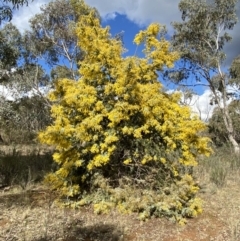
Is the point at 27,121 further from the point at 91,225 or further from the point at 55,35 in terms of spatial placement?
the point at 91,225

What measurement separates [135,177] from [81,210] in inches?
49.3

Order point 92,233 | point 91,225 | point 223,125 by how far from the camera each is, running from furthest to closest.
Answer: point 223,125 → point 91,225 → point 92,233

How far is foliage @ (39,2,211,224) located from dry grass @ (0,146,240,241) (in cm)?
28

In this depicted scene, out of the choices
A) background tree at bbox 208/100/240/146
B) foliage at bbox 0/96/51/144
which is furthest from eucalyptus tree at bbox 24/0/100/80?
background tree at bbox 208/100/240/146

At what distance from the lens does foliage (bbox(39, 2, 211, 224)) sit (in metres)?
5.87

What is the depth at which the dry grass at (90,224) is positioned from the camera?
4.75 meters

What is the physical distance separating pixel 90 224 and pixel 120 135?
1.70 metres

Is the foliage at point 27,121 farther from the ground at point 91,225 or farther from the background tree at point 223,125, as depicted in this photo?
the background tree at point 223,125

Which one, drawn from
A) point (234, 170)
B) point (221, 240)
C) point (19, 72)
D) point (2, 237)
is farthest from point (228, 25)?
point (2, 237)

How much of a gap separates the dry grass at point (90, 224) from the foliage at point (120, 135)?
28 centimetres

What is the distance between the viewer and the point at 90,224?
5.23m

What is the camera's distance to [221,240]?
16.3ft

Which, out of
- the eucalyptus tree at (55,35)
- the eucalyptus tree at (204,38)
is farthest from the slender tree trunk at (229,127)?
the eucalyptus tree at (55,35)

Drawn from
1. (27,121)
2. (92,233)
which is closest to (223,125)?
(27,121)
